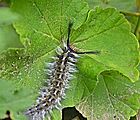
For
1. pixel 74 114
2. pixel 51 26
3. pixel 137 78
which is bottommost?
pixel 74 114

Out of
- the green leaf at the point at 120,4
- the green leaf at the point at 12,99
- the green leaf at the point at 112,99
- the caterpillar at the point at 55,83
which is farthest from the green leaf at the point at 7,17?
the green leaf at the point at 120,4

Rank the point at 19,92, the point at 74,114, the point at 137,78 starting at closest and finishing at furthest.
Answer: the point at 19,92 → the point at 137,78 → the point at 74,114

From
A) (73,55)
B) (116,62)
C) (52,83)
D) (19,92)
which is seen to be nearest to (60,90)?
(52,83)

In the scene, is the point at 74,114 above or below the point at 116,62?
below

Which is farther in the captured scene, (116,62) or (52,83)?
(116,62)

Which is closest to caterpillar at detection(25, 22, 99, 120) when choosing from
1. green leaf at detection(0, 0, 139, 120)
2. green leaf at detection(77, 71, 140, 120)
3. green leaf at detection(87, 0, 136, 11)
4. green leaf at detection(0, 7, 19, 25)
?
green leaf at detection(0, 0, 139, 120)

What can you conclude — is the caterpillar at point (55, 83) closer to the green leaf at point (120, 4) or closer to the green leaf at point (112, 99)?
the green leaf at point (112, 99)

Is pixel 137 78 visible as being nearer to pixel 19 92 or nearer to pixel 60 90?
pixel 60 90

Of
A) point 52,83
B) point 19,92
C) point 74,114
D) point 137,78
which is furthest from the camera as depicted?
point 74,114

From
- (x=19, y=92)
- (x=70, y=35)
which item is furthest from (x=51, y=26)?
(x=19, y=92)
